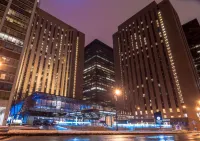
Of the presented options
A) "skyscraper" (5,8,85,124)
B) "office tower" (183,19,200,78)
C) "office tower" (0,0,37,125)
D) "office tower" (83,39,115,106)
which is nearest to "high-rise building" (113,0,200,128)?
"office tower" (183,19,200,78)

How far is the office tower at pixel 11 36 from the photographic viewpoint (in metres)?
33.4

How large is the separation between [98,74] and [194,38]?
83.3 meters

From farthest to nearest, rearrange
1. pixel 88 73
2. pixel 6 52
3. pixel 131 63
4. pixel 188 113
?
pixel 88 73
pixel 131 63
pixel 188 113
pixel 6 52

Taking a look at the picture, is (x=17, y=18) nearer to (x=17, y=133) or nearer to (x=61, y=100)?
(x=61, y=100)

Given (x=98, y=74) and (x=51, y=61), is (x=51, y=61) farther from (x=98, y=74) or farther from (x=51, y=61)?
(x=98, y=74)

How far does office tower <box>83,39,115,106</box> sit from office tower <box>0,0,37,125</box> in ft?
300

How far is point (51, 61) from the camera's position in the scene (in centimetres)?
8025

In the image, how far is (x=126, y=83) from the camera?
94.2 meters

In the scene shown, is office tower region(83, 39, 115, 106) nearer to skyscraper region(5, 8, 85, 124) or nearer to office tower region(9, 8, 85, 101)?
office tower region(9, 8, 85, 101)

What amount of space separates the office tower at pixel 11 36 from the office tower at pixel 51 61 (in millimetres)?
28257

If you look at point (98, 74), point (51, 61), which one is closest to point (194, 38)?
point (98, 74)

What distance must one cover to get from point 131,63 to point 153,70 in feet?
56.6

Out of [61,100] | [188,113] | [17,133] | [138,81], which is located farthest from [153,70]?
[17,133]

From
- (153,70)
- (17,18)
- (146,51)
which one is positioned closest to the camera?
(17,18)
